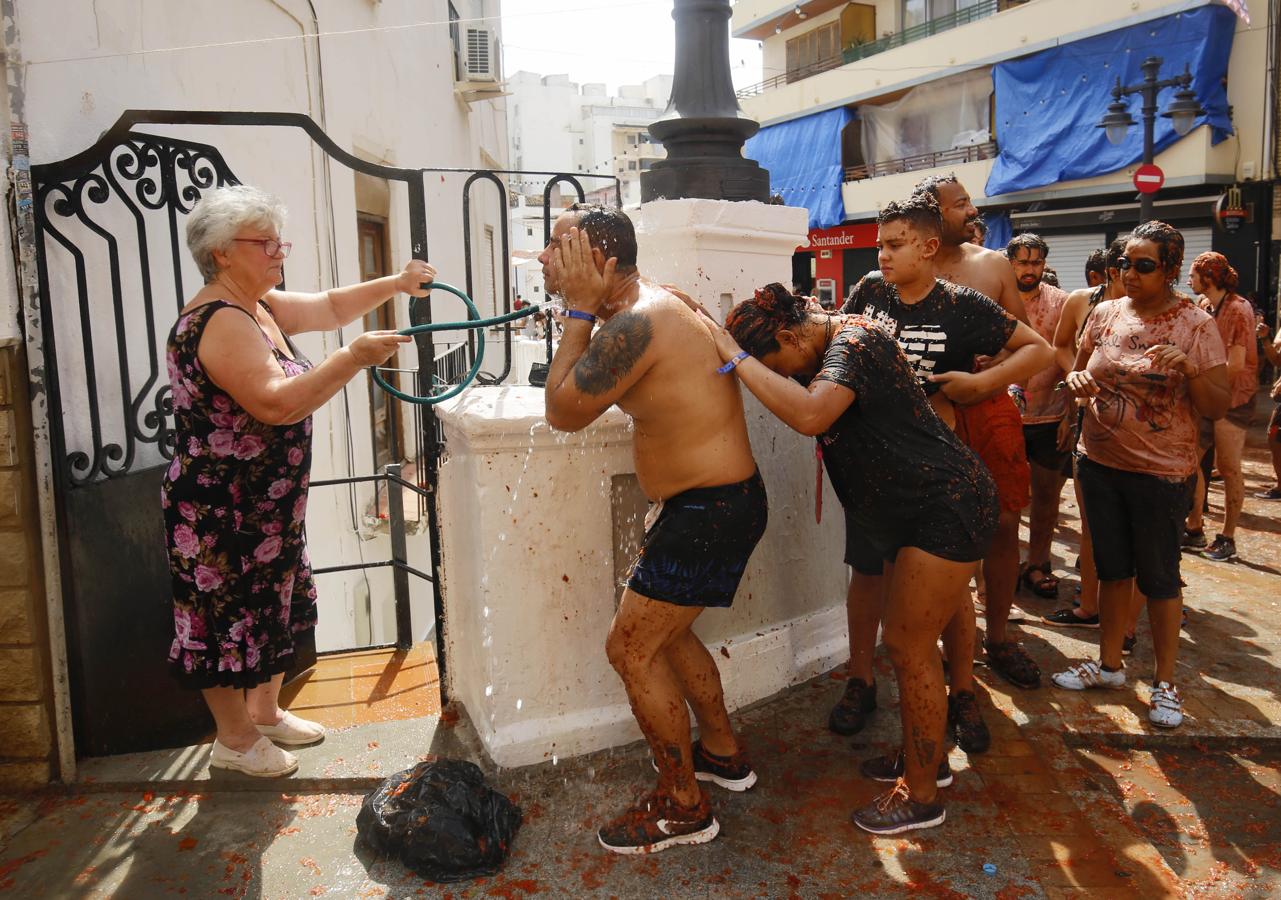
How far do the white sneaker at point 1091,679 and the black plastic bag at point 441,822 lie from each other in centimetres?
230

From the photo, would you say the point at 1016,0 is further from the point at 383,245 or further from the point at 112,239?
the point at 112,239

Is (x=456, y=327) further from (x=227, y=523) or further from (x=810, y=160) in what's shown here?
(x=810, y=160)

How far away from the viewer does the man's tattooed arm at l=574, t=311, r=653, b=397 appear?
261 cm

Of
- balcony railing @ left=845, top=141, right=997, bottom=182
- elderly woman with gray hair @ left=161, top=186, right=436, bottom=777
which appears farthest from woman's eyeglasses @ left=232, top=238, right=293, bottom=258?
balcony railing @ left=845, top=141, right=997, bottom=182

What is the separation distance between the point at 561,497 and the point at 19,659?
1881mm

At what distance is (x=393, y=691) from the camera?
13.2ft

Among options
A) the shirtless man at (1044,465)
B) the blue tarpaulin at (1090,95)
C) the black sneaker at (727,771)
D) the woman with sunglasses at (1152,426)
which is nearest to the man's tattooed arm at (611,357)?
the black sneaker at (727,771)

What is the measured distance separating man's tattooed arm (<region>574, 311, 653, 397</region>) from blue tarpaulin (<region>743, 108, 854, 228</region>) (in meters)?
19.3

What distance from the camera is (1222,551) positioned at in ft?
19.3

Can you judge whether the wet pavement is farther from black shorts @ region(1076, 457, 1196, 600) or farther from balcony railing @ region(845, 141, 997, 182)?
balcony railing @ region(845, 141, 997, 182)

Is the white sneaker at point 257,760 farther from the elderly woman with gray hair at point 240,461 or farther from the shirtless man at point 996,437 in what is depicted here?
the shirtless man at point 996,437

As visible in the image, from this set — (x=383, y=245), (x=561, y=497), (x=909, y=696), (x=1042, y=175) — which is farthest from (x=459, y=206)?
(x=1042, y=175)

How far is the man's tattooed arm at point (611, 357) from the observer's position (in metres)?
2.61

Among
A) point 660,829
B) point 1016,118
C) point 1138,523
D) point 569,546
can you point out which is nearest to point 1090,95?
point 1016,118
